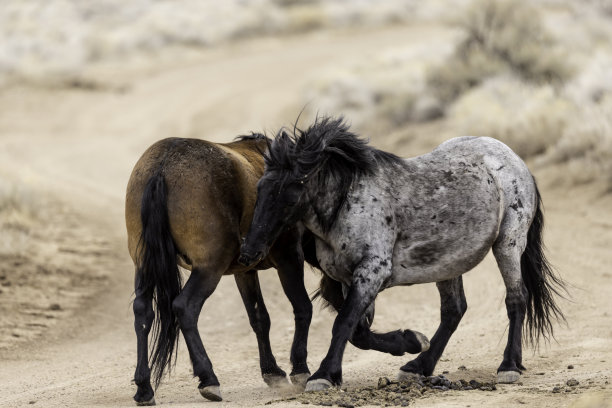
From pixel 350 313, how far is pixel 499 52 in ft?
52.7

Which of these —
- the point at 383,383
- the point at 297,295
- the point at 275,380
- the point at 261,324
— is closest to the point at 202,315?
the point at 261,324

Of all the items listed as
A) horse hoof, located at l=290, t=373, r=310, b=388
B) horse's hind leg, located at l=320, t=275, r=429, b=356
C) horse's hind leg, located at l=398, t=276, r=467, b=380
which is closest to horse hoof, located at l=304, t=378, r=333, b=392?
horse's hind leg, located at l=320, t=275, r=429, b=356

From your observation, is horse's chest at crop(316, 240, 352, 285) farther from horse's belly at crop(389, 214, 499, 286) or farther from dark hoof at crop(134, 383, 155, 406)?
dark hoof at crop(134, 383, 155, 406)

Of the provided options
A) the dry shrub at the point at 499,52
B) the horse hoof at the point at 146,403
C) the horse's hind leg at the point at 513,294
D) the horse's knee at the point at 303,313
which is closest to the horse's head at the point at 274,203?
the horse's knee at the point at 303,313

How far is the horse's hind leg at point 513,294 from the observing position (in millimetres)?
7332

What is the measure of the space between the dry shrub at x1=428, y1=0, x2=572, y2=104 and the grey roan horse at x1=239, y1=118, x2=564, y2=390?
13036 millimetres

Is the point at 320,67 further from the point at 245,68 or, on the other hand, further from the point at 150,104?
the point at 150,104

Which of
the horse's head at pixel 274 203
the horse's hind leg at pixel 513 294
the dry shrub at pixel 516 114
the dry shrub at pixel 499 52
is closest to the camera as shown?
the horse's head at pixel 274 203

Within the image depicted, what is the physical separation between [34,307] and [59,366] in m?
2.10

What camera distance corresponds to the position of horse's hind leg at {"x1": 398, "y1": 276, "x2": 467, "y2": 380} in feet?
24.3

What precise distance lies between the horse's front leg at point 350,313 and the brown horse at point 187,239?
609 mm

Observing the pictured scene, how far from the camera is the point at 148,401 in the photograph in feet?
22.3

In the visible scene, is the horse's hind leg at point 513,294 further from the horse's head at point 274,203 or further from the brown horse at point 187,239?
the horse's head at point 274,203

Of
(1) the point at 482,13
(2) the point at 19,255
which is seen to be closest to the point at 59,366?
(2) the point at 19,255
